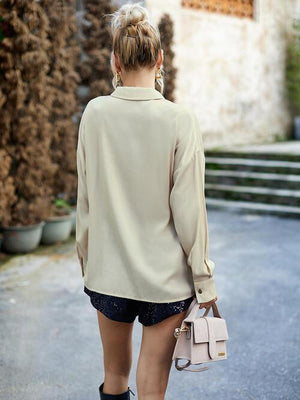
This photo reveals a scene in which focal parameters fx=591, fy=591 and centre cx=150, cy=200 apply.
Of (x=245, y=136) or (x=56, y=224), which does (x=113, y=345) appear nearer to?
(x=56, y=224)

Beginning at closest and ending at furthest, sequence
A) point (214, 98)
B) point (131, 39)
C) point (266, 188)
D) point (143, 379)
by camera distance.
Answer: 1. point (131, 39)
2. point (143, 379)
3. point (266, 188)
4. point (214, 98)

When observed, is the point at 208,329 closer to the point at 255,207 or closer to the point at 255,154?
the point at 255,207

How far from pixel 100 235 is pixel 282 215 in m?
6.38

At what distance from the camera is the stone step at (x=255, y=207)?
26.5 ft

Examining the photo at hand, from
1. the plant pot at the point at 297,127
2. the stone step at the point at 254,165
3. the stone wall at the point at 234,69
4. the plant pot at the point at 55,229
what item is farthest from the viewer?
the plant pot at the point at 297,127

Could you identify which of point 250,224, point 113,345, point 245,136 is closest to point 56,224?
point 250,224

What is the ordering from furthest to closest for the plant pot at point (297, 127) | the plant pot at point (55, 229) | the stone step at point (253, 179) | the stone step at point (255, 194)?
the plant pot at point (297, 127)
the stone step at point (253, 179)
the stone step at point (255, 194)
the plant pot at point (55, 229)

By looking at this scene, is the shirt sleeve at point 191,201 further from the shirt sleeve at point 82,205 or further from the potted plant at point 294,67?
the potted plant at point 294,67

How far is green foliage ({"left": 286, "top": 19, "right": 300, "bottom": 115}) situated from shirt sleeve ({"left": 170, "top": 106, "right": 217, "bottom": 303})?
1129 centimetres

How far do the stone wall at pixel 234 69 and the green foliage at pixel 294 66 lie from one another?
6.8 inches

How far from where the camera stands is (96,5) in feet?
25.8

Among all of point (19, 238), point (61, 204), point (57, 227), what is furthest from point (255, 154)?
point (19, 238)

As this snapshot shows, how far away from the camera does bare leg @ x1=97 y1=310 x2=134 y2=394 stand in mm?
2119

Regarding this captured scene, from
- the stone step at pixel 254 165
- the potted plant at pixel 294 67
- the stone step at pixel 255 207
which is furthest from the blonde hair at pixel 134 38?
the potted plant at pixel 294 67
